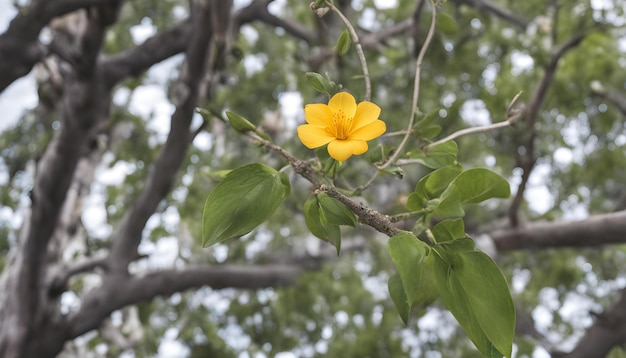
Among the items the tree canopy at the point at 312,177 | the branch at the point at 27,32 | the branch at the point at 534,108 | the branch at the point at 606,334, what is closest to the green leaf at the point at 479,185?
the tree canopy at the point at 312,177

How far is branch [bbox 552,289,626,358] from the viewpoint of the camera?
1.89m

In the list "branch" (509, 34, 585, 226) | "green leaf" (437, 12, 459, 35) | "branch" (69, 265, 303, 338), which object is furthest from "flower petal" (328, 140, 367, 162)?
"branch" (69, 265, 303, 338)

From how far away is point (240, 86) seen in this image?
3.44 meters

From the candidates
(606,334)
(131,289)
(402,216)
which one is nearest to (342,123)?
(402,216)

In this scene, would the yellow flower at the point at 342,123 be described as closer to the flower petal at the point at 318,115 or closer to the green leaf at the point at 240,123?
the flower petal at the point at 318,115

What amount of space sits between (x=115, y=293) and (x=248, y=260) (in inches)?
40.9

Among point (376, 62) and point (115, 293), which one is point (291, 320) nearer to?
point (115, 293)

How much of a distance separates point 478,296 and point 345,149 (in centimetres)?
18

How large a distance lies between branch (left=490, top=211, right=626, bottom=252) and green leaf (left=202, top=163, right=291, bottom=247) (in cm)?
148

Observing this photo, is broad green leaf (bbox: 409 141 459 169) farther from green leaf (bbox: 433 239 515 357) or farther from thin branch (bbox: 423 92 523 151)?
green leaf (bbox: 433 239 515 357)

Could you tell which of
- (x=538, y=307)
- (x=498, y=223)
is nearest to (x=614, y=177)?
(x=538, y=307)

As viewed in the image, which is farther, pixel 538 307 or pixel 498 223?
pixel 538 307

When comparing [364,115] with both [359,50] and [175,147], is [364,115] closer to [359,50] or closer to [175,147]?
[359,50]

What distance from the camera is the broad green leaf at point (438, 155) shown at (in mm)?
681
